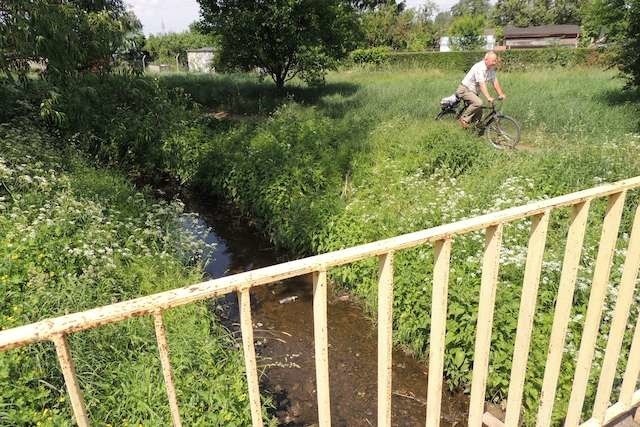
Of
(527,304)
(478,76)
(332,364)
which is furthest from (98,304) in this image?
(478,76)

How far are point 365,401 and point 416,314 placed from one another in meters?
0.88

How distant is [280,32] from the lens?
13.6m

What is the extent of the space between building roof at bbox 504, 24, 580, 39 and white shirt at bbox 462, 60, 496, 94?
49.9m

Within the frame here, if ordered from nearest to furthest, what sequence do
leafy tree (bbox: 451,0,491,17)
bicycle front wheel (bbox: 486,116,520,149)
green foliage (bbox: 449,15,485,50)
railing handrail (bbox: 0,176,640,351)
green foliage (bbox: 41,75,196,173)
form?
railing handrail (bbox: 0,176,640,351), bicycle front wheel (bbox: 486,116,520,149), green foliage (bbox: 41,75,196,173), green foliage (bbox: 449,15,485,50), leafy tree (bbox: 451,0,491,17)

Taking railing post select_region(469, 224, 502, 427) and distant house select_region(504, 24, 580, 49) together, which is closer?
railing post select_region(469, 224, 502, 427)

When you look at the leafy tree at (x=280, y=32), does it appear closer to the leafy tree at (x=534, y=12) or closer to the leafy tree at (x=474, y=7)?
the leafy tree at (x=534, y=12)

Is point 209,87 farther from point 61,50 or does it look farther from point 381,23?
point 381,23

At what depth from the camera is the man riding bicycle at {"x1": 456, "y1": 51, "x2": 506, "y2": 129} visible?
837 cm

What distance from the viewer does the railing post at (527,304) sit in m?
1.52

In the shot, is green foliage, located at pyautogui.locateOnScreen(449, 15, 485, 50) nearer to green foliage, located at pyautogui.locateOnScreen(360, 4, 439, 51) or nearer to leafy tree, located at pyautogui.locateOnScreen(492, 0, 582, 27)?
green foliage, located at pyautogui.locateOnScreen(360, 4, 439, 51)

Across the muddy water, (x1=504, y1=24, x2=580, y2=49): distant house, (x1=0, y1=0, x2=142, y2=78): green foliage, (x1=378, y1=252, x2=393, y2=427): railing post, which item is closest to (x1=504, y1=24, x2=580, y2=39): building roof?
(x1=504, y1=24, x2=580, y2=49): distant house

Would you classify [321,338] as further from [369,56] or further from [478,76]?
[369,56]

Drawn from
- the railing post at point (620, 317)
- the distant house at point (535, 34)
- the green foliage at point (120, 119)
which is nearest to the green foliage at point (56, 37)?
the green foliage at point (120, 119)

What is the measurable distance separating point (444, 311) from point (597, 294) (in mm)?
783
